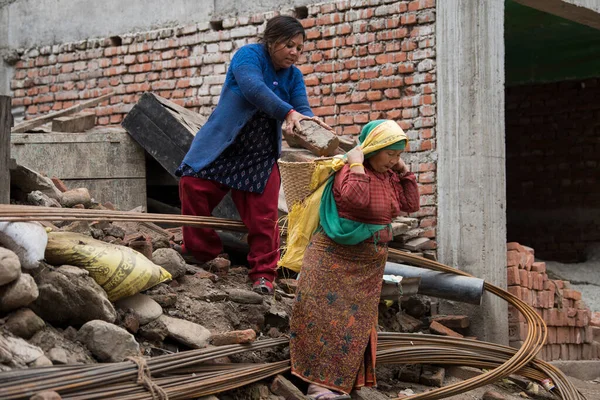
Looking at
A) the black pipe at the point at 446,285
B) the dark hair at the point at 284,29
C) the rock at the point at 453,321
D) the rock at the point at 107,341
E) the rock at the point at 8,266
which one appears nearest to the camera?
the rock at the point at 8,266

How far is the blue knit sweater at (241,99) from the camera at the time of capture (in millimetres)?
4688

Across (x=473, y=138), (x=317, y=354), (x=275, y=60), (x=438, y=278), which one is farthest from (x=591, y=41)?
(x=317, y=354)

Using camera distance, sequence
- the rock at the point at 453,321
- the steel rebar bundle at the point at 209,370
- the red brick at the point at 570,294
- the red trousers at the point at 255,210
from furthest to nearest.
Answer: the red brick at the point at 570,294
the rock at the point at 453,321
the red trousers at the point at 255,210
the steel rebar bundle at the point at 209,370

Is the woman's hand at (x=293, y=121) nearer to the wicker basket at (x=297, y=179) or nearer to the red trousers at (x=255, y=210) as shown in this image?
the wicker basket at (x=297, y=179)

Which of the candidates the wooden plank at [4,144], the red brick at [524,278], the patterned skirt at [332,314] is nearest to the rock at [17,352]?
the patterned skirt at [332,314]

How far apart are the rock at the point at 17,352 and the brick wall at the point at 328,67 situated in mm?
3785

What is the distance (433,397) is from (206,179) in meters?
1.73

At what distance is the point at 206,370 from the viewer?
3850 mm

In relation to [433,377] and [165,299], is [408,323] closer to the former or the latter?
[433,377]

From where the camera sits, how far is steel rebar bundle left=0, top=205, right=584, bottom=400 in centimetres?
318

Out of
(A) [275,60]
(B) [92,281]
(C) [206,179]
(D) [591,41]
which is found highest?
(D) [591,41]

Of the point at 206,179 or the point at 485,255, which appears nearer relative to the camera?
the point at 206,179

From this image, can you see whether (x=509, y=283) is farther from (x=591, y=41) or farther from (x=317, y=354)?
(x=591, y=41)

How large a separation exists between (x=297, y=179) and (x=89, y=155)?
2.99 meters
